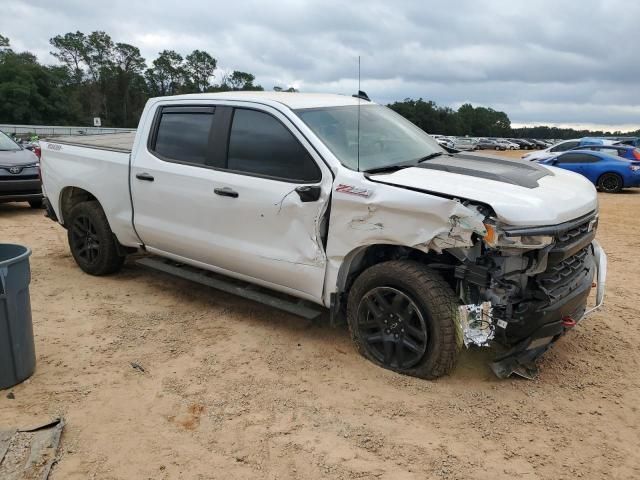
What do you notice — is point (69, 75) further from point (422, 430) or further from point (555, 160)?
point (422, 430)

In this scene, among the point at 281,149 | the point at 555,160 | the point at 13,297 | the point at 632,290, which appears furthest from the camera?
the point at 555,160

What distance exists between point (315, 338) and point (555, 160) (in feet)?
50.5

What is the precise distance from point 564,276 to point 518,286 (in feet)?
1.42

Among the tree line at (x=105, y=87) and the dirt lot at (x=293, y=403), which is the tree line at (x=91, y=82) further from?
the dirt lot at (x=293, y=403)

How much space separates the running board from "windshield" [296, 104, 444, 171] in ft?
3.82

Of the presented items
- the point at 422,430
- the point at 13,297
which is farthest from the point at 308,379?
the point at 13,297

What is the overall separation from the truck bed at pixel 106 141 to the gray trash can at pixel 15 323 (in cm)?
207

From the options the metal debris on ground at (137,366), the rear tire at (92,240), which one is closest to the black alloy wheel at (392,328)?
the metal debris on ground at (137,366)

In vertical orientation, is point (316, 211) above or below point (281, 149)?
below

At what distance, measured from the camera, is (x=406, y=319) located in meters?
3.64

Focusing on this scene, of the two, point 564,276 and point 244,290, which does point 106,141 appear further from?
point 564,276

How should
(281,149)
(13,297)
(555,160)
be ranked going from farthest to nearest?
(555,160) < (281,149) < (13,297)

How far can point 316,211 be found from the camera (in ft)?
12.7

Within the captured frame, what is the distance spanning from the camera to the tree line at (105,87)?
209 feet
